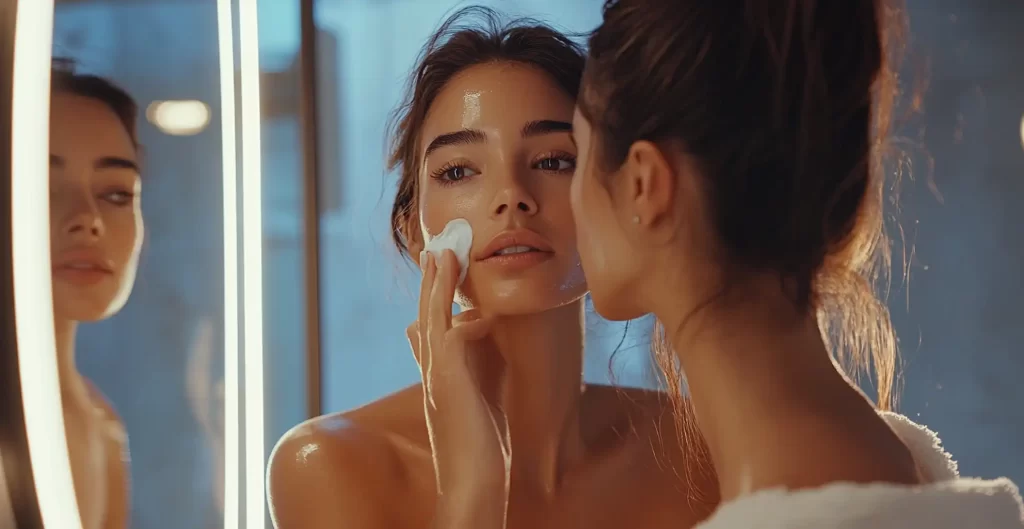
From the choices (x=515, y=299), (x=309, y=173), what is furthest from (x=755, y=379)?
(x=309, y=173)

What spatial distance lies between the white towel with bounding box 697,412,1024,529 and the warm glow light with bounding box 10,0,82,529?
0.48m

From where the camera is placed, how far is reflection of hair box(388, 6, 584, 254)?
689 millimetres

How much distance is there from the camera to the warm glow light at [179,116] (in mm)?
727

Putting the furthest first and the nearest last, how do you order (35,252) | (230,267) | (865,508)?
(230,267), (35,252), (865,508)

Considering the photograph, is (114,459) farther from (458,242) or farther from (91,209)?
(458,242)

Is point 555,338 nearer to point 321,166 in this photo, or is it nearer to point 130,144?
point 321,166

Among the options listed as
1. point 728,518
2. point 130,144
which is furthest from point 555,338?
point 130,144

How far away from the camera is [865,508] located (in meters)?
0.50

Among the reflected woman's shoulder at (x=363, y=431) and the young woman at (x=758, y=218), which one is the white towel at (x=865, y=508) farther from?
the reflected woman's shoulder at (x=363, y=431)

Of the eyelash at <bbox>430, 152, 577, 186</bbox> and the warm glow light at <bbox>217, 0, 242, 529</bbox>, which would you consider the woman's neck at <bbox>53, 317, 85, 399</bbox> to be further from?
the eyelash at <bbox>430, 152, 577, 186</bbox>

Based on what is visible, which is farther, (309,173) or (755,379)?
(309,173)

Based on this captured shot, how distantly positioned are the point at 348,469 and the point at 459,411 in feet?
0.40

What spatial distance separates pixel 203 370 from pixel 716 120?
0.48m

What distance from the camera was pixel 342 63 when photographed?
0.80m
